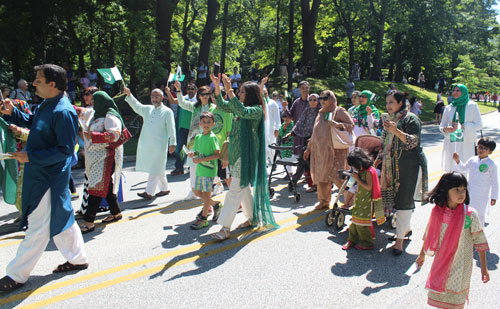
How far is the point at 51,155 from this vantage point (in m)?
4.20

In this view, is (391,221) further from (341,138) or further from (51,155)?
(51,155)

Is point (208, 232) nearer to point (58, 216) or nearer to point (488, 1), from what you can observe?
point (58, 216)

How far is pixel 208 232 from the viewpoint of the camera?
242 inches

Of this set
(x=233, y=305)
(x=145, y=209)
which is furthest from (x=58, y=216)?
(x=145, y=209)

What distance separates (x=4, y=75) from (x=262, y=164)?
23.0 metres

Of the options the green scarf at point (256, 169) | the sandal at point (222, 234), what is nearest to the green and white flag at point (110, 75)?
the green scarf at point (256, 169)

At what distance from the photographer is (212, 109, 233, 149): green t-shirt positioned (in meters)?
7.47

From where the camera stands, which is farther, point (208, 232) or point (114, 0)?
point (114, 0)

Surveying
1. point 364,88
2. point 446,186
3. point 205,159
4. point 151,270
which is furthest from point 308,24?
point 446,186

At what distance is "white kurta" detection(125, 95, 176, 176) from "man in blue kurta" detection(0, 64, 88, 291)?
3495 millimetres

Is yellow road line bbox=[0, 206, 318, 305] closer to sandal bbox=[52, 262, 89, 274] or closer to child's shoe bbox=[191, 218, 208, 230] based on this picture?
sandal bbox=[52, 262, 89, 274]

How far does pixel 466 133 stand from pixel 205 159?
4.47 m

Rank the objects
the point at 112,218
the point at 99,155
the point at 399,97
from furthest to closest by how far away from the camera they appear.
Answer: the point at 112,218 → the point at 99,155 → the point at 399,97

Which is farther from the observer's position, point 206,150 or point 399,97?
point 206,150
